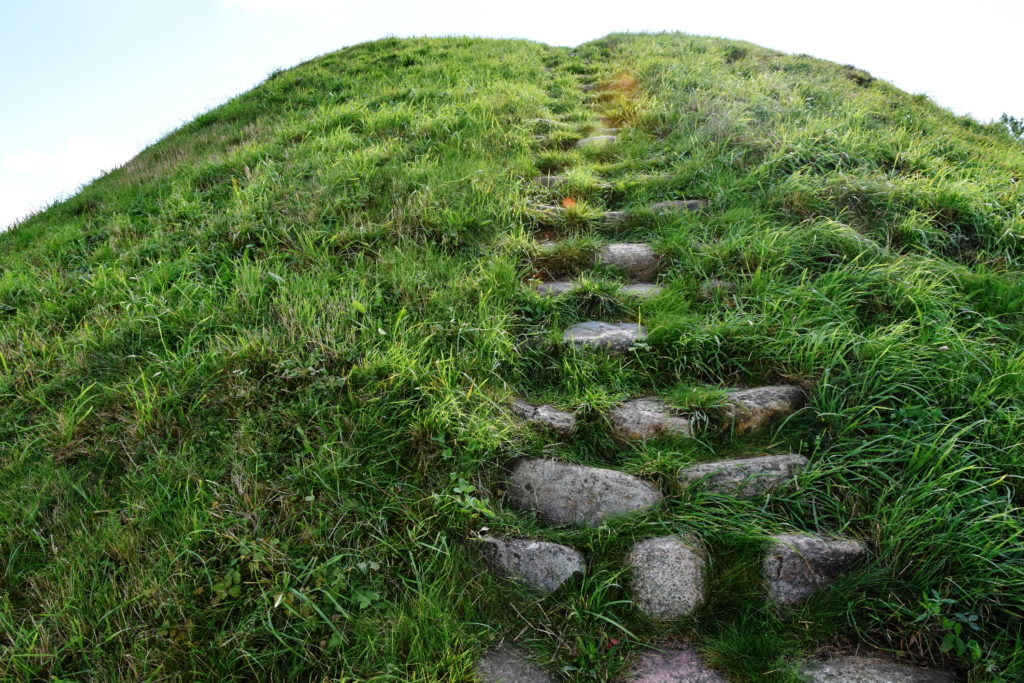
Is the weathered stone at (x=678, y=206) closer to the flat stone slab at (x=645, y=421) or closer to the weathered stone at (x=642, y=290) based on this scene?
the weathered stone at (x=642, y=290)

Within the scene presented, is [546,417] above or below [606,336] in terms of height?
below

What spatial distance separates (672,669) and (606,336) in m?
1.89

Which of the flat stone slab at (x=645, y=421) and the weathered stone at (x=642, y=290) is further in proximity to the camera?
the weathered stone at (x=642, y=290)

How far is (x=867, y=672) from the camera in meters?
1.78

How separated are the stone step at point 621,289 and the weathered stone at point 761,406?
1.16 meters

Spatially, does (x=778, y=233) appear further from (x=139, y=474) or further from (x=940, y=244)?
(x=139, y=474)

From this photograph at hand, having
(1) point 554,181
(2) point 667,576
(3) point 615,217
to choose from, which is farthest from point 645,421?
(1) point 554,181

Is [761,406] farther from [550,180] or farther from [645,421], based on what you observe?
[550,180]

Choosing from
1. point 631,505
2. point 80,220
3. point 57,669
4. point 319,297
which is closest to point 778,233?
point 631,505

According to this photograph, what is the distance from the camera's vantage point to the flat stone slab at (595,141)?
6.60 meters

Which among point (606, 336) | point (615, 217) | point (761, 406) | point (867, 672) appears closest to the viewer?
point (867, 672)

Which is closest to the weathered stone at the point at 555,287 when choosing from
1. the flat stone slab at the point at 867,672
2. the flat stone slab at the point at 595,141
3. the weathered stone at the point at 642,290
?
the weathered stone at the point at 642,290

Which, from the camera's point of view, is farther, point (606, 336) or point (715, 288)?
point (715, 288)

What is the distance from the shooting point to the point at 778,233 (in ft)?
12.9
